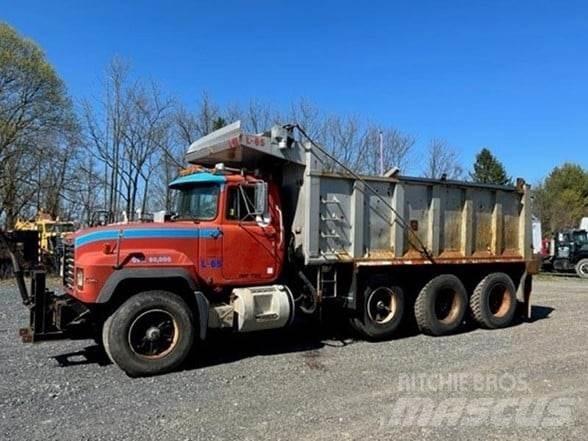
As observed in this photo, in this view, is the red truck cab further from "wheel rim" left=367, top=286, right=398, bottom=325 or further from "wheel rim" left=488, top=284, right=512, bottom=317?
"wheel rim" left=488, top=284, right=512, bottom=317

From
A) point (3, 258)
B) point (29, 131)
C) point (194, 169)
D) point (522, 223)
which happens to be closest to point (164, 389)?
point (194, 169)

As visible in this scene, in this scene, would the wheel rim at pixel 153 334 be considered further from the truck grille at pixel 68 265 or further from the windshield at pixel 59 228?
the windshield at pixel 59 228

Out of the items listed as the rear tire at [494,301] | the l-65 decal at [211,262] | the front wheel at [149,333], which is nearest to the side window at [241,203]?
the l-65 decal at [211,262]

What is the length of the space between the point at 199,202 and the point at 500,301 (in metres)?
6.12

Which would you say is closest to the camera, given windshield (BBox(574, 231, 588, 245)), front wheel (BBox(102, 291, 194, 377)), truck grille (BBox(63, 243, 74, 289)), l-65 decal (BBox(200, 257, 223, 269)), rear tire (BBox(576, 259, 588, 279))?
front wheel (BBox(102, 291, 194, 377))

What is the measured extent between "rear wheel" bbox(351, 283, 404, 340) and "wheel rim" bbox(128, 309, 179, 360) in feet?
10.1

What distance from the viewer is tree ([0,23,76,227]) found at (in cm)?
2761

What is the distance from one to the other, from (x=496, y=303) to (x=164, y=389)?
6.86 metres

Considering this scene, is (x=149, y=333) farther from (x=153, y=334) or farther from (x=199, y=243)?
(x=199, y=243)

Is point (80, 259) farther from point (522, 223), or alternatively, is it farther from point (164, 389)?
point (522, 223)

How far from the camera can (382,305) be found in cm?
908

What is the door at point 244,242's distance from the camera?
25.4 feet

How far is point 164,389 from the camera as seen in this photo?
6.20m

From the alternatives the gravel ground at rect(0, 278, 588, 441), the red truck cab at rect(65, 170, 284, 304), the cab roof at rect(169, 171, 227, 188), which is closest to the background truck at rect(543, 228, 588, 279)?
the gravel ground at rect(0, 278, 588, 441)
